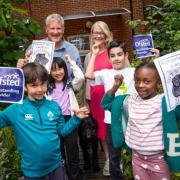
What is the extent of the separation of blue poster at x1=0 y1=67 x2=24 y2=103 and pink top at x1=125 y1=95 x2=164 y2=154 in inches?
37.0

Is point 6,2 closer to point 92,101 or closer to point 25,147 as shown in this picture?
point 92,101

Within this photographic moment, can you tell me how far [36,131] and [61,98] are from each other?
111cm

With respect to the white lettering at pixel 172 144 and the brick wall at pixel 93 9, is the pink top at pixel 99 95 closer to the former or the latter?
the white lettering at pixel 172 144

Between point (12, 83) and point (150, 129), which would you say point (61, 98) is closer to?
point (12, 83)

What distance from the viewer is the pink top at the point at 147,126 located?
339cm

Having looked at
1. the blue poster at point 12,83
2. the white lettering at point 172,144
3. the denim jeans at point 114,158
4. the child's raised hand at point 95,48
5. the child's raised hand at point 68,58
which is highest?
the child's raised hand at point 95,48

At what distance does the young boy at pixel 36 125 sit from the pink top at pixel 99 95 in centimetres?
132

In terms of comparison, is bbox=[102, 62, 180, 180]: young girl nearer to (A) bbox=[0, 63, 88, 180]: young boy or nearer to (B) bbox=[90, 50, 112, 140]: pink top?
(A) bbox=[0, 63, 88, 180]: young boy

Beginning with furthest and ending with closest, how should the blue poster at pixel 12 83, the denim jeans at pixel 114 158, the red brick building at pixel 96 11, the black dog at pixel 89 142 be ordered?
the red brick building at pixel 96 11
the black dog at pixel 89 142
the denim jeans at pixel 114 158
the blue poster at pixel 12 83

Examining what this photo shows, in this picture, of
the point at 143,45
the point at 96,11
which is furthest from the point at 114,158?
the point at 96,11

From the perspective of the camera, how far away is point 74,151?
4.56 meters

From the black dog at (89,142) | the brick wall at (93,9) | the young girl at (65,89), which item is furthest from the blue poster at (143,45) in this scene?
the brick wall at (93,9)

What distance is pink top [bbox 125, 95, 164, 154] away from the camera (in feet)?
11.1

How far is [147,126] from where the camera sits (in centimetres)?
340
